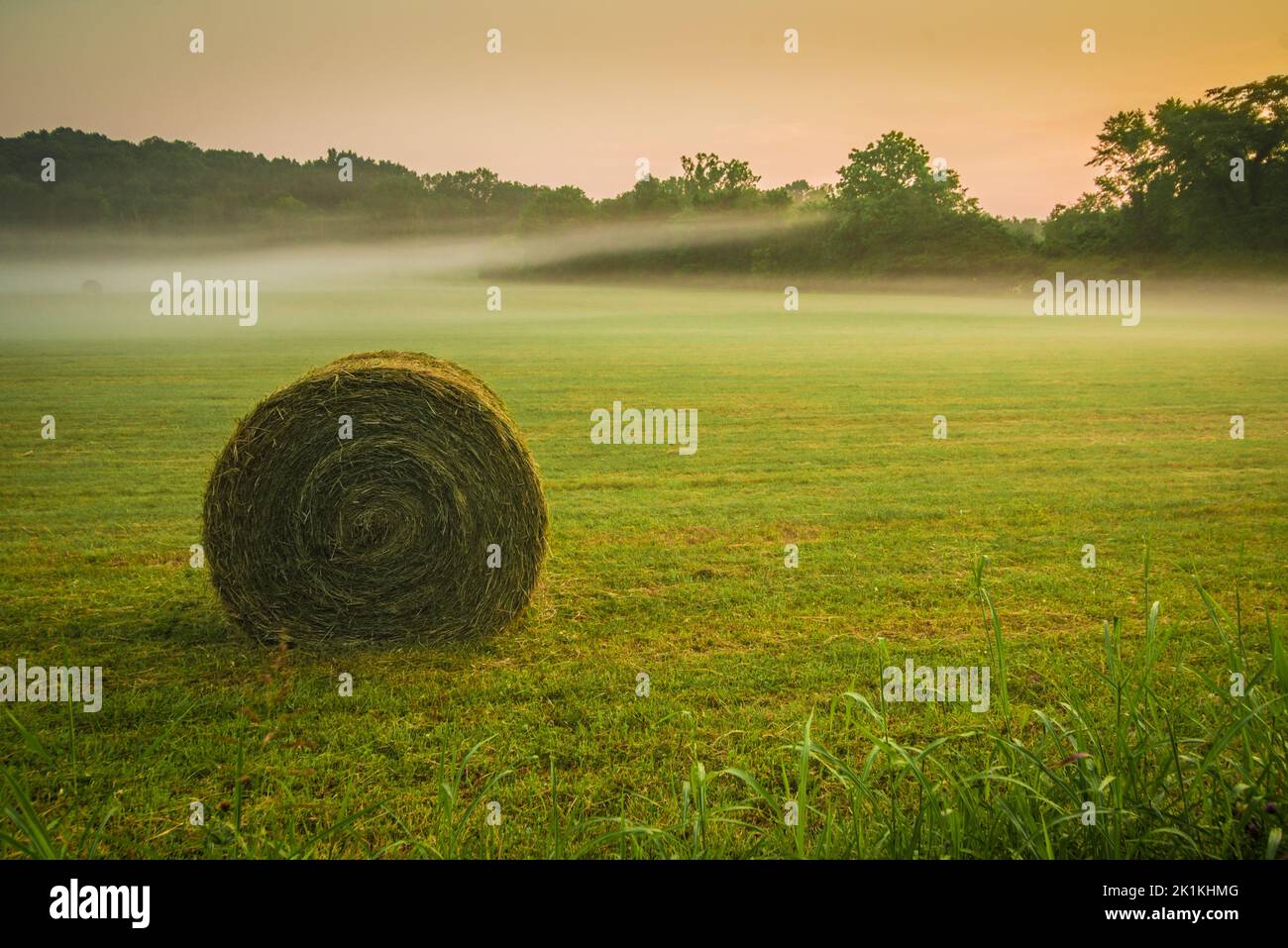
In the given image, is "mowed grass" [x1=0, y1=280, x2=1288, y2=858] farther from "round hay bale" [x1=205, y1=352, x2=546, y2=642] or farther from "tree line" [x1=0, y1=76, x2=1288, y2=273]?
"tree line" [x1=0, y1=76, x2=1288, y2=273]

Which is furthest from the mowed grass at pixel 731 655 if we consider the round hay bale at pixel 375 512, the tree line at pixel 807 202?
the tree line at pixel 807 202

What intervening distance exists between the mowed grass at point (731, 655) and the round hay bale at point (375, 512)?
0.30 meters

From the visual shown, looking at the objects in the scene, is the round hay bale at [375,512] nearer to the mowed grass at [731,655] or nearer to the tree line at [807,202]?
the mowed grass at [731,655]

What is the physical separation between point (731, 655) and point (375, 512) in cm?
259

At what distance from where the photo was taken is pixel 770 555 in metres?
8.48

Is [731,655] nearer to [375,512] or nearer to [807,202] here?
[375,512]

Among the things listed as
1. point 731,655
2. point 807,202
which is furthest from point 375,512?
point 807,202

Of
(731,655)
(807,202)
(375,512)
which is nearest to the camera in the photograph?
(731,655)

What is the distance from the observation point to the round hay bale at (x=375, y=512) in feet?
21.1

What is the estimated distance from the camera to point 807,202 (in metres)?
61.2

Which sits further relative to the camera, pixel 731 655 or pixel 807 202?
pixel 807 202

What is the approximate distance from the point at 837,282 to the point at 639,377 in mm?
40363

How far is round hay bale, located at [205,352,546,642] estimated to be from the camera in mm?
6441

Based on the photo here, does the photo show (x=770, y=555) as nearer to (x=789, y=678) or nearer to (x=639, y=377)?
(x=789, y=678)
